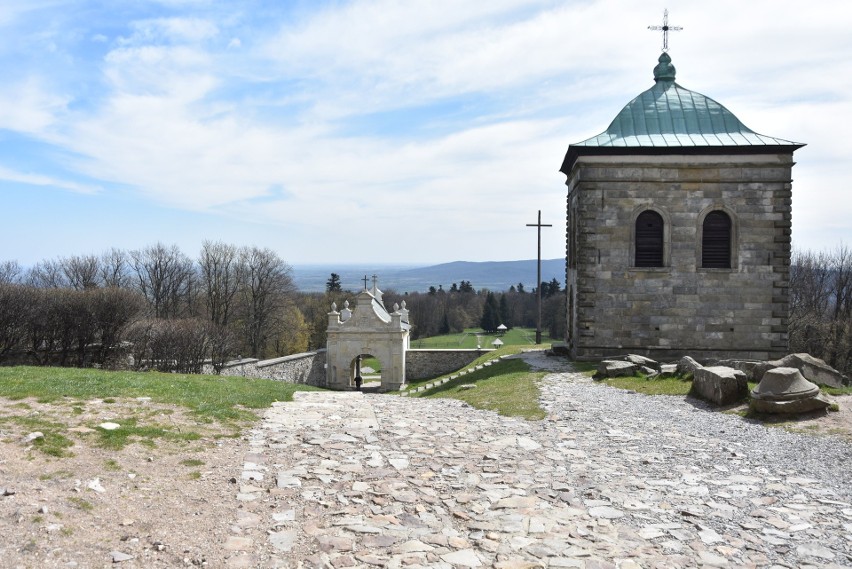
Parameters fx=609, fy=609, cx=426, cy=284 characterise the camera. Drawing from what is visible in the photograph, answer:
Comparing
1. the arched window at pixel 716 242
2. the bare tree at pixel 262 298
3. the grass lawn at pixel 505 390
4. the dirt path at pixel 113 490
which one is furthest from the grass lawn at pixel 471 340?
the dirt path at pixel 113 490

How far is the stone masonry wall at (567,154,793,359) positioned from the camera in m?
20.7

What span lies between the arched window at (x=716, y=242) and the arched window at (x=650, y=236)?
1.42 meters

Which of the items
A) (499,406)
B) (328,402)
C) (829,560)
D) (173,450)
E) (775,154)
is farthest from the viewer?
(775,154)

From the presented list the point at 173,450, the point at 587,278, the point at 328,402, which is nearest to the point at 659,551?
the point at 173,450

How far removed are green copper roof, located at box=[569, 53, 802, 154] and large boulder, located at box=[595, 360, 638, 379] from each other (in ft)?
25.3

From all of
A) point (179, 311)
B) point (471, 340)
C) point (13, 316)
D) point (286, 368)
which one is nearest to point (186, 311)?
point (179, 311)

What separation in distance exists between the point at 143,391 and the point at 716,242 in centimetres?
1833

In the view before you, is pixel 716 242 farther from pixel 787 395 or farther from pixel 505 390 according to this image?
pixel 787 395

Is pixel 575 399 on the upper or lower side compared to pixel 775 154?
lower

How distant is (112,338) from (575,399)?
2487cm

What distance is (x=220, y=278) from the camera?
56.2 meters

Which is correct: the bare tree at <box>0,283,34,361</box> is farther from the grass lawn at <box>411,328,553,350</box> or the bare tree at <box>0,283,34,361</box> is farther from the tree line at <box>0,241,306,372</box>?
the grass lawn at <box>411,328,553,350</box>

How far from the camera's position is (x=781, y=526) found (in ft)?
21.1

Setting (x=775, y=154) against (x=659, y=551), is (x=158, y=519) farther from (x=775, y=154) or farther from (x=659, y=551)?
(x=775, y=154)
